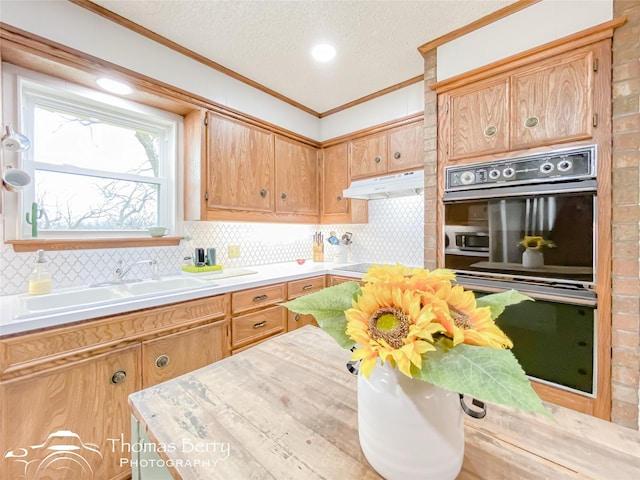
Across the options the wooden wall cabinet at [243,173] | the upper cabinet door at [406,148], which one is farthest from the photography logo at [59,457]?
the upper cabinet door at [406,148]

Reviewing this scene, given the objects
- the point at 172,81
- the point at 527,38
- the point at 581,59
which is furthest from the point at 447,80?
the point at 172,81

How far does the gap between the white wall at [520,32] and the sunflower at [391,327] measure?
196cm

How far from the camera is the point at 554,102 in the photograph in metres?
1.53

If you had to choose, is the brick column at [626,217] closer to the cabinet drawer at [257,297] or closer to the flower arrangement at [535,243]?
the flower arrangement at [535,243]

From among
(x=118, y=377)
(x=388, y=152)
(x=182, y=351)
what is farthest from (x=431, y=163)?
(x=118, y=377)

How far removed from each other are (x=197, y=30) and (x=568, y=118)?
226 centimetres

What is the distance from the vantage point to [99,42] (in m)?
1.58

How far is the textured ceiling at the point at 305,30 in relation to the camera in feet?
5.22

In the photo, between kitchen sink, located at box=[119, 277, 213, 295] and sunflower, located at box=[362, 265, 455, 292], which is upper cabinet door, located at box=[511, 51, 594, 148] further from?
kitchen sink, located at box=[119, 277, 213, 295]

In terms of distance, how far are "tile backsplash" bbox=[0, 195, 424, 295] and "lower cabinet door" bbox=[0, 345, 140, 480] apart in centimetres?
69

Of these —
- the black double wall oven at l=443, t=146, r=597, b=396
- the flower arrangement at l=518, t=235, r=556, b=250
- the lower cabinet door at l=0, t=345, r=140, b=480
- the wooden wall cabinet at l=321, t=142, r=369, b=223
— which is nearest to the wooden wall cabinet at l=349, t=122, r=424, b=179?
the wooden wall cabinet at l=321, t=142, r=369, b=223

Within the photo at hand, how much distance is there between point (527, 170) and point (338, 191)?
166 centimetres

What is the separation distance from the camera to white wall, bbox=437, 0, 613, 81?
1.44 meters

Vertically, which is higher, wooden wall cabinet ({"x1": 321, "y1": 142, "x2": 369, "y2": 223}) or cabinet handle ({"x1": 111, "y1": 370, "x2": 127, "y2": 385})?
wooden wall cabinet ({"x1": 321, "y1": 142, "x2": 369, "y2": 223})
